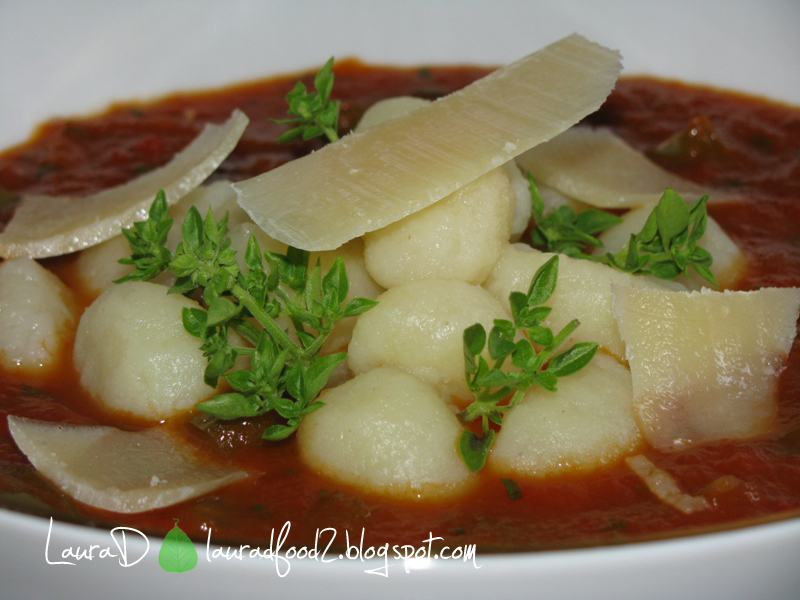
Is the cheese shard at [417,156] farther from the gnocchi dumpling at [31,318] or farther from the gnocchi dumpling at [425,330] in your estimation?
the gnocchi dumpling at [31,318]

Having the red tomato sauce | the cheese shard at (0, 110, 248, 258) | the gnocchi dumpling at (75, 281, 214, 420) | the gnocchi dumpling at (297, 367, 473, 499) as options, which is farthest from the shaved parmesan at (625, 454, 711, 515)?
the cheese shard at (0, 110, 248, 258)

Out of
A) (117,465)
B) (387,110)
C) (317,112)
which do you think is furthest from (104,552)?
(387,110)

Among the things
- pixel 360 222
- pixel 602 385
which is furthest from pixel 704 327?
pixel 360 222

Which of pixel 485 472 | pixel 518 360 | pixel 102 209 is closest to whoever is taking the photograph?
pixel 518 360

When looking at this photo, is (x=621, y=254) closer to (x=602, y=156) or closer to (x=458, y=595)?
Answer: (x=602, y=156)

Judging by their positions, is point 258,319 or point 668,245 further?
point 668,245

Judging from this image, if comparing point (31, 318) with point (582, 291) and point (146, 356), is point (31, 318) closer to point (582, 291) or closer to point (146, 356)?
point (146, 356)
